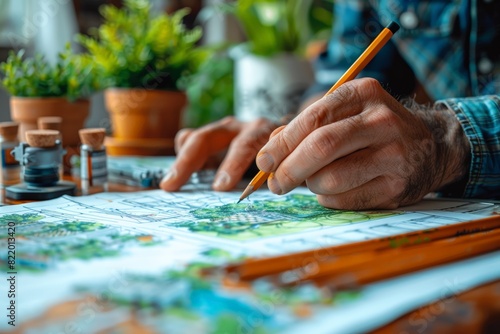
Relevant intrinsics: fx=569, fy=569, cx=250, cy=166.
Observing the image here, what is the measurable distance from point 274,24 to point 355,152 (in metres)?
1.10

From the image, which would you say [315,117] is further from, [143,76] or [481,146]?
[143,76]

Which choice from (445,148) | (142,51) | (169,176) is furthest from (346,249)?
(142,51)

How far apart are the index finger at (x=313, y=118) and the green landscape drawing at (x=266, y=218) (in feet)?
0.17

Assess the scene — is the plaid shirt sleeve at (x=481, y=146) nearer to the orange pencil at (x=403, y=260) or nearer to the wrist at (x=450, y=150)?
the wrist at (x=450, y=150)

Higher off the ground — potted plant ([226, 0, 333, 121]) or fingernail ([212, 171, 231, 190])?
potted plant ([226, 0, 333, 121])

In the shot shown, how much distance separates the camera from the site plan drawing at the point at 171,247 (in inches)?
13.0

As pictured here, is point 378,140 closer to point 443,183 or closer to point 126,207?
point 443,183

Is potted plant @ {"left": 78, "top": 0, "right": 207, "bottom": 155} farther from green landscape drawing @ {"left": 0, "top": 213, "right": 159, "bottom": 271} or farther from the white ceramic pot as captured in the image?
green landscape drawing @ {"left": 0, "top": 213, "right": 159, "bottom": 271}

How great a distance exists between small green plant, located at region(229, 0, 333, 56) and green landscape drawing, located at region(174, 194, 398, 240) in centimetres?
98

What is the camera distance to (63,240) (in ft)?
1.54

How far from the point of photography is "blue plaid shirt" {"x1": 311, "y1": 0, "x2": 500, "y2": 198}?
109 cm

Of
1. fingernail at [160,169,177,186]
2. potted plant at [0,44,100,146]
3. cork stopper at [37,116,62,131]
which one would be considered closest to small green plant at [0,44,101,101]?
potted plant at [0,44,100,146]

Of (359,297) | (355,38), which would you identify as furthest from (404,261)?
(355,38)

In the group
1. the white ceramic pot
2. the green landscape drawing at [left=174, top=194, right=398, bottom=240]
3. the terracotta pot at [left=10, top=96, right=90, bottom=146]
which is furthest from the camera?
the white ceramic pot
